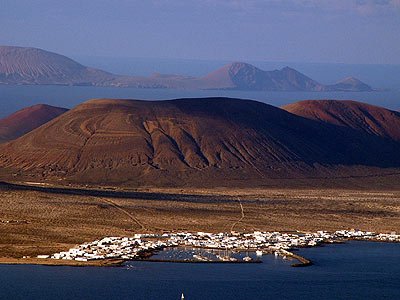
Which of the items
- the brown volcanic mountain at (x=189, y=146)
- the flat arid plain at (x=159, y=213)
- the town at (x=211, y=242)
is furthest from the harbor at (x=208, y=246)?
the brown volcanic mountain at (x=189, y=146)

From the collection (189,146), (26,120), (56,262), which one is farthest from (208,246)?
(26,120)

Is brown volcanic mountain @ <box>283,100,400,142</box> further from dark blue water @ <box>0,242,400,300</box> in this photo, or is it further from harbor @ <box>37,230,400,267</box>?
dark blue water @ <box>0,242,400,300</box>

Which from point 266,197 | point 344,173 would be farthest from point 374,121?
point 266,197

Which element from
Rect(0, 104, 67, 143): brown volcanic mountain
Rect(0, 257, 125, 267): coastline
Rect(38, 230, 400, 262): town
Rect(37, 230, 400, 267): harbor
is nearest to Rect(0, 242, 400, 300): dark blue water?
Rect(0, 257, 125, 267): coastline

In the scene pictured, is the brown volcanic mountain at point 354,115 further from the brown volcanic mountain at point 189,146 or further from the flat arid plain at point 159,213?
the flat arid plain at point 159,213

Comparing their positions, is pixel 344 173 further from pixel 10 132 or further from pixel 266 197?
pixel 10 132
